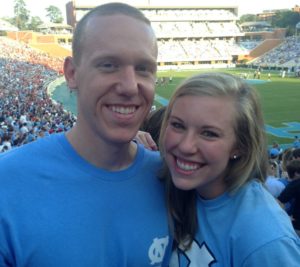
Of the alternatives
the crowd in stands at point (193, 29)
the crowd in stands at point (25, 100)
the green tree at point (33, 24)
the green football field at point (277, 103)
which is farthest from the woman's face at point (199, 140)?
the green tree at point (33, 24)

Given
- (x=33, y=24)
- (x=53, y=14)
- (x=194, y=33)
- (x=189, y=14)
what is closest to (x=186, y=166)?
(x=194, y=33)

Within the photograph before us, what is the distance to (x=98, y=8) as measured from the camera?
1594mm

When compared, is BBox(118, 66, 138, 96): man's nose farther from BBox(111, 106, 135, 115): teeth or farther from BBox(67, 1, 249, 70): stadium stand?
BBox(67, 1, 249, 70): stadium stand

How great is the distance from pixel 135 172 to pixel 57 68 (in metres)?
40.4

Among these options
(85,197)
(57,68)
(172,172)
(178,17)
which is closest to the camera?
(85,197)

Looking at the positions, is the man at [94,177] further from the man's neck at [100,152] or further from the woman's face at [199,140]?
the woman's face at [199,140]

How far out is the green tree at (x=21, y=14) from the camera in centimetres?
7938

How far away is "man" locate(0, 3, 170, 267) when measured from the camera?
4.65 feet

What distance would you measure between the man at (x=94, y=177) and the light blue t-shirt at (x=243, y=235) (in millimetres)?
187

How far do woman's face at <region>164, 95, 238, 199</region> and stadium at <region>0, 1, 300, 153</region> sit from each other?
11802mm

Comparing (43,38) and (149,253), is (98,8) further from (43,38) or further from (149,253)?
(43,38)

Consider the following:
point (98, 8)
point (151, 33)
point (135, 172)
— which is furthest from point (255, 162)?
point (98, 8)

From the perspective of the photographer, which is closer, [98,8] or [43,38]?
[98,8]

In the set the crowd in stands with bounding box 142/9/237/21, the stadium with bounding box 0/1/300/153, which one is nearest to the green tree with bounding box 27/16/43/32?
the stadium with bounding box 0/1/300/153
